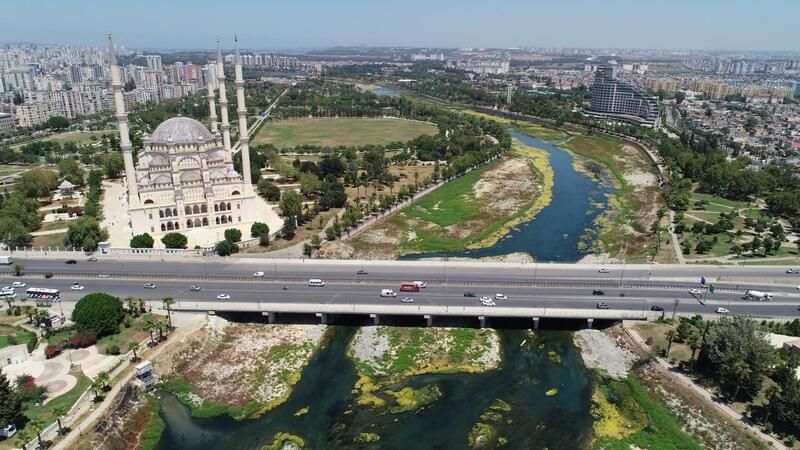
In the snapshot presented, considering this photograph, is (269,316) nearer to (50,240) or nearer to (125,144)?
(125,144)

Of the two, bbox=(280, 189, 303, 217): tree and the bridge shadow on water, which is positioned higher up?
bbox=(280, 189, 303, 217): tree

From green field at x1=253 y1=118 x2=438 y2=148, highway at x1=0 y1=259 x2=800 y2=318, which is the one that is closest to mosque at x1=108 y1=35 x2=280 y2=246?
highway at x1=0 y1=259 x2=800 y2=318

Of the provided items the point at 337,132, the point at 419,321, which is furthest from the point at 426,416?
the point at 337,132

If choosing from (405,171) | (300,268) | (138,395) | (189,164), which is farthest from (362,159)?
(138,395)

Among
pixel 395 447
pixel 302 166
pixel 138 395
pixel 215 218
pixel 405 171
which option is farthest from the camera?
pixel 405 171

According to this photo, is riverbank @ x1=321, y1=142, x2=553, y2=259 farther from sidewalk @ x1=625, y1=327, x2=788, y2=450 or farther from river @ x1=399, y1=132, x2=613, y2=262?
sidewalk @ x1=625, y1=327, x2=788, y2=450

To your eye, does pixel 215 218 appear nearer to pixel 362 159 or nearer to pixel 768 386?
pixel 362 159
